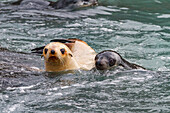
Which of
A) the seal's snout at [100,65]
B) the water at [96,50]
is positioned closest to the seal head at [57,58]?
the water at [96,50]

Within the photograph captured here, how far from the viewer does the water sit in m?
4.89

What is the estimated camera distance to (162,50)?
26.3 ft

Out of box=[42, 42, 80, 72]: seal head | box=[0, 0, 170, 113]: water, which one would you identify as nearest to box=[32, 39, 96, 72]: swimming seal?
box=[42, 42, 80, 72]: seal head

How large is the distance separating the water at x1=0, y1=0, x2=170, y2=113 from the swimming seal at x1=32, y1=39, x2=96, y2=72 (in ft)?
0.65

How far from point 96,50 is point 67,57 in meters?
1.91

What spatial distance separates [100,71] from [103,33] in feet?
9.60

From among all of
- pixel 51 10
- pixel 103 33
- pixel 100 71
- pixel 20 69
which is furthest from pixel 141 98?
pixel 51 10

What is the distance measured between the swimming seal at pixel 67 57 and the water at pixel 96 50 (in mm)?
199

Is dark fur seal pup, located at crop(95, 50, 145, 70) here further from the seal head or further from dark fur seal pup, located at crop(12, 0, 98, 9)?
dark fur seal pup, located at crop(12, 0, 98, 9)

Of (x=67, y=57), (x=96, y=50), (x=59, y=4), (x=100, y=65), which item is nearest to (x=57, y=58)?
(x=67, y=57)

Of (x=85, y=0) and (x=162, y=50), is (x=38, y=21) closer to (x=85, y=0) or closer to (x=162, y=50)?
(x=85, y=0)

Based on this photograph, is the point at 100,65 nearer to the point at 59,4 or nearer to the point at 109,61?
the point at 109,61

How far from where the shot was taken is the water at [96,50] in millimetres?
4891

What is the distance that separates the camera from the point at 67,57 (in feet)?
20.7
